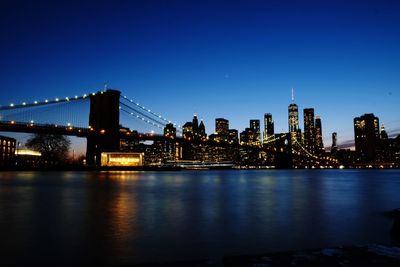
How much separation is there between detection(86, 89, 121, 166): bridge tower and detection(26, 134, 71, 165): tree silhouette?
931 inches

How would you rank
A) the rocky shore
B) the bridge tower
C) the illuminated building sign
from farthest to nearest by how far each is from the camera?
the illuminated building sign
the bridge tower
the rocky shore

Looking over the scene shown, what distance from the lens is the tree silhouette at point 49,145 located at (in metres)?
90.4

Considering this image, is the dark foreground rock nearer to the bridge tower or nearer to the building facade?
the bridge tower

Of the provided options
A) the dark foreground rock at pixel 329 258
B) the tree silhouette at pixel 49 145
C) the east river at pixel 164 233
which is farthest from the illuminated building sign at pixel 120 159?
the dark foreground rock at pixel 329 258

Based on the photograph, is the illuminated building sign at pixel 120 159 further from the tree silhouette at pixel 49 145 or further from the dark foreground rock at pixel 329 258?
the dark foreground rock at pixel 329 258

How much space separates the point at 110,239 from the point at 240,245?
9.59 feet

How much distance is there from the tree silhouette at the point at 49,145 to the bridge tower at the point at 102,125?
23.7 metres

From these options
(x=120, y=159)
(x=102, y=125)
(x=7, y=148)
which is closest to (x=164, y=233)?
(x=102, y=125)

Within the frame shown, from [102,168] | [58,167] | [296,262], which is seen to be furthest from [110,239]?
[58,167]

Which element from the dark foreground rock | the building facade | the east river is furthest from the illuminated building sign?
the dark foreground rock

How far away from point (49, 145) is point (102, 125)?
32007 millimetres

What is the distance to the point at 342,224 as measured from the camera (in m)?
10.9

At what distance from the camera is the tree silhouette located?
90.4m

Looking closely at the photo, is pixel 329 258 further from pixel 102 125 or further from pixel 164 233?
pixel 102 125
